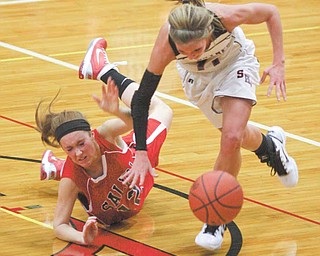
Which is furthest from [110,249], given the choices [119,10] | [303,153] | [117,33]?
[119,10]

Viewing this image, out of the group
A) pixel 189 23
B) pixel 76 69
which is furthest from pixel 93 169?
pixel 76 69

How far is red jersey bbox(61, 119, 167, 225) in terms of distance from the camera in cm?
578

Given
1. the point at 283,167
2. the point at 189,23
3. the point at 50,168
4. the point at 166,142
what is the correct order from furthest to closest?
the point at 166,142, the point at 50,168, the point at 283,167, the point at 189,23

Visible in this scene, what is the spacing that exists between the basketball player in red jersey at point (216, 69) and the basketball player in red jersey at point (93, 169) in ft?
0.72

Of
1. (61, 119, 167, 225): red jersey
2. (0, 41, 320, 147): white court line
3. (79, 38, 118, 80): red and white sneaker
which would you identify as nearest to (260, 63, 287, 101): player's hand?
(61, 119, 167, 225): red jersey

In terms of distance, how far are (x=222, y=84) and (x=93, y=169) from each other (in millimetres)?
927

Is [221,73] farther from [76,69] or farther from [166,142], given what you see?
[76,69]

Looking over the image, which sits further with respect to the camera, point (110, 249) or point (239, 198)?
Result: point (110, 249)

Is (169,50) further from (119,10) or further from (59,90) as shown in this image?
(119,10)

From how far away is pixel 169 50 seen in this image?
5395 mm

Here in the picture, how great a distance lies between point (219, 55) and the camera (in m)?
5.64

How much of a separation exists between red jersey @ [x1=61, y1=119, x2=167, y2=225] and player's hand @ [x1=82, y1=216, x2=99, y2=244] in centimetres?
31

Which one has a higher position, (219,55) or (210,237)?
(219,55)

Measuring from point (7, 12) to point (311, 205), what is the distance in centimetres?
605
